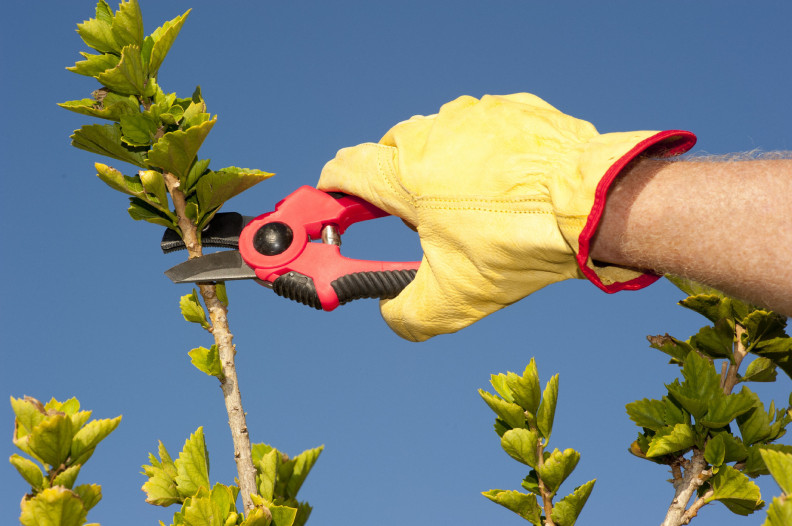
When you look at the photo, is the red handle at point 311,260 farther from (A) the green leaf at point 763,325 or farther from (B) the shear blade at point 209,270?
(A) the green leaf at point 763,325

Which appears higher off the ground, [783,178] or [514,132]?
[514,132]

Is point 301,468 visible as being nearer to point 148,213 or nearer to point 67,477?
point 67,477

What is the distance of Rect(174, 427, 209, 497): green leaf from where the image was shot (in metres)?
2.63

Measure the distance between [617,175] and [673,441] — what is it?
3.72 ft

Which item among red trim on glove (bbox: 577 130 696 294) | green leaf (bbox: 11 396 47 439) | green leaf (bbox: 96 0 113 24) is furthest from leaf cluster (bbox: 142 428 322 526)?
green leaf (bbox: 96 0 113 24)

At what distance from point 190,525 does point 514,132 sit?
1.58 metres

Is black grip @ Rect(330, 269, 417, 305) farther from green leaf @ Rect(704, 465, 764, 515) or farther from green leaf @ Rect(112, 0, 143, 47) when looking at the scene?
green leaf @ Rect(704, 465, 764, 515)

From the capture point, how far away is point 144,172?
2818mm

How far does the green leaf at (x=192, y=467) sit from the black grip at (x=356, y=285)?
0.65 meters

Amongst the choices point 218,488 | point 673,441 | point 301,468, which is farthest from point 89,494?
point 673,441

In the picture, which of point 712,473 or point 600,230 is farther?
point 712,473

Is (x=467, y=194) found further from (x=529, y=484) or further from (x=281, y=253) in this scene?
(x=529, y=484)

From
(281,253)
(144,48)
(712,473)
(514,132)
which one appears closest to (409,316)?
(281,253)

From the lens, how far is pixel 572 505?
2662 millimetres
